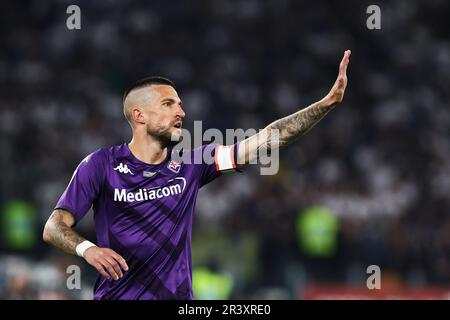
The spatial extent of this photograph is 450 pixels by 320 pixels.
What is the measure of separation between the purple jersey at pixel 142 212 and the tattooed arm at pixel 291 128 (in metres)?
0.13

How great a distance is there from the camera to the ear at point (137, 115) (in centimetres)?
676

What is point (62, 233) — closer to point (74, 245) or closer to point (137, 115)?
point (74, 245)

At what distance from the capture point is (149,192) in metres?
6.50

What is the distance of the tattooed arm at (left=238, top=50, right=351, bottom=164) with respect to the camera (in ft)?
20.7

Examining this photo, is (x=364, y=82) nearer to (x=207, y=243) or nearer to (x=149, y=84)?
(x=207, y=243)

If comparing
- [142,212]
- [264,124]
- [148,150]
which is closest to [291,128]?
[148,150]

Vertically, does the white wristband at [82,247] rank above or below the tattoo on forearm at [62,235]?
below

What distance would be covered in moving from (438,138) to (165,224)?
1287 cm

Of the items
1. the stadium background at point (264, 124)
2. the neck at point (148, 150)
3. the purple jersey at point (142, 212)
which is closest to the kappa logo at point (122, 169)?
the purple jersey at point (142, 212)

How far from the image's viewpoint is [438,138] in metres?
18.4

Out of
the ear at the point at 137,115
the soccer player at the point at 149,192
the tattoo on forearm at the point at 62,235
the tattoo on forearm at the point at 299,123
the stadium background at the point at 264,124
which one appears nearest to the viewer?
the tattoo on forearm at the point at 62,235

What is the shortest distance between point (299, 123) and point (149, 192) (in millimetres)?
1154

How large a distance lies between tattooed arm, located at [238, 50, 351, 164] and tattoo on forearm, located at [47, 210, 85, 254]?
1312 mm

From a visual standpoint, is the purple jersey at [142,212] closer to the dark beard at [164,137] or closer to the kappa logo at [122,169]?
the kappa logo at [122,169]
